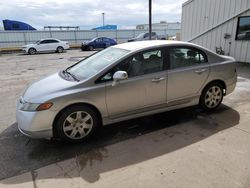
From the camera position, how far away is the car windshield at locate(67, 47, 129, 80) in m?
3.58

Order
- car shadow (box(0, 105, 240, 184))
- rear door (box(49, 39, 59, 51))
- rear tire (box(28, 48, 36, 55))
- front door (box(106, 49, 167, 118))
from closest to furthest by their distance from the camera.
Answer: car shadow (box(0, 105, 240, 184)) < front door (box(106, 49, 167, 118)) < rear tire (box(28, 48, 36, 55)) < rear door (box(49, 39, 59, 51))

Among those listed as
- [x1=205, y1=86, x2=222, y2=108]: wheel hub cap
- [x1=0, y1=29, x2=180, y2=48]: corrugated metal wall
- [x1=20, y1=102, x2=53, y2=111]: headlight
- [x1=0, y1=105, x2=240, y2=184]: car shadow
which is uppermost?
[x1=0, y1=29, x2=180, y2=48]: corrugated metal wall

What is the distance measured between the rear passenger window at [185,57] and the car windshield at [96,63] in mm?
857

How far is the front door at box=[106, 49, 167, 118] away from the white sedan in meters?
19.1

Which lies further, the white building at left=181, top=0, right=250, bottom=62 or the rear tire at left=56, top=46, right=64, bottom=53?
the rear tire at left=56, top=46, right=64, bottom=53

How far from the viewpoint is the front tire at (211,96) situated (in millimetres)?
4319

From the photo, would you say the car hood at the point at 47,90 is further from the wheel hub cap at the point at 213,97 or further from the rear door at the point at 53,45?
the rear door at the point at 53,45

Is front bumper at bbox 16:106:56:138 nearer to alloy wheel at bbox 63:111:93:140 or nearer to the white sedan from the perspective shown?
alloy wheel at bbox 63:111:93:140

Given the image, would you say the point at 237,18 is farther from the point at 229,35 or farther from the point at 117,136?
the point at 117,136

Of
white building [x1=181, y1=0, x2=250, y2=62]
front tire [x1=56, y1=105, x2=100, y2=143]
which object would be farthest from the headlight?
white building [x1=181, y1=0, x2=250, y2=62]

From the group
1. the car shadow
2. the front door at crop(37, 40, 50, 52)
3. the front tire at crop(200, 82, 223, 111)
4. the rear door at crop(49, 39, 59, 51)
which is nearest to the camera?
the car shadow

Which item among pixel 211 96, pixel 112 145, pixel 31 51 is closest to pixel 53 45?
pixel 31 51

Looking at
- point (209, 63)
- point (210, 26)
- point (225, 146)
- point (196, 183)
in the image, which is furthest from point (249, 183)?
point (210, 26)

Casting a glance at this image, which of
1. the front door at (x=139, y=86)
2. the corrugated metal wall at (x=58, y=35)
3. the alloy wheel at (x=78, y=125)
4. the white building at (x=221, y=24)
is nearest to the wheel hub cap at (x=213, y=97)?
the front door at (x=139, y=86)
